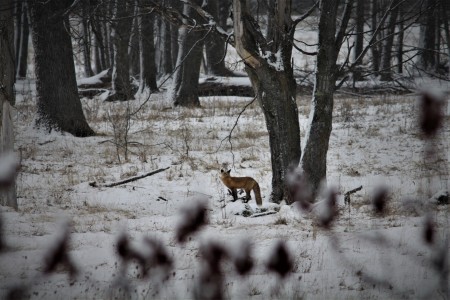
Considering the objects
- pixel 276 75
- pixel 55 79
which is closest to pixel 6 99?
pixel 276 75

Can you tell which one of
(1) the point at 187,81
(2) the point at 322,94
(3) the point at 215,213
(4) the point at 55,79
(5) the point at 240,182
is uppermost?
(1) the point at 187,81

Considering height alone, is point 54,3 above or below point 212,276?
above

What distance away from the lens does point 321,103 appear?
673 cm

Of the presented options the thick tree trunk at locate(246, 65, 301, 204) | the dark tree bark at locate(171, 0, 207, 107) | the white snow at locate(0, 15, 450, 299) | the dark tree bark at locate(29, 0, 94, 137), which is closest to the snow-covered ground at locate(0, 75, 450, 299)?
the white snow at locate(0, 15, 450, 299)

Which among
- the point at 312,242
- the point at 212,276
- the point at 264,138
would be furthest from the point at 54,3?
the point at 212,276

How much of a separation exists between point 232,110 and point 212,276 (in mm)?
13306

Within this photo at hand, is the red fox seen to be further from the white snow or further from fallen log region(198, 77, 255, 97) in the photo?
fallen log region(198, 77, 255, 97)

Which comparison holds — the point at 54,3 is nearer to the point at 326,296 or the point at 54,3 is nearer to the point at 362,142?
the point at 362,142

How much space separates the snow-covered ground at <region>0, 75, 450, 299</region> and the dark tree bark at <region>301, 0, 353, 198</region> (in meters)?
0.63

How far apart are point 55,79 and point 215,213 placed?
6246mm

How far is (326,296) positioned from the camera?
148 inches

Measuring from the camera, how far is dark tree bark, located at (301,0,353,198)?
6.54 m

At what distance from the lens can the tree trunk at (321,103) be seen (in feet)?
21.4

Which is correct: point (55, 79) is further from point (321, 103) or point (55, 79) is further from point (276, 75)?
point (321, 103)
